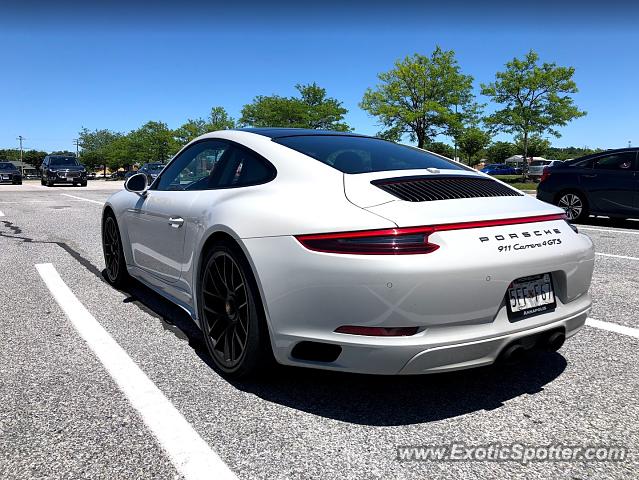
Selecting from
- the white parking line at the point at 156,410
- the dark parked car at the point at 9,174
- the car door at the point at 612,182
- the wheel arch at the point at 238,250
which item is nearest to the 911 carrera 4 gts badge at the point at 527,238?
the wheel arch at the point at 238,250

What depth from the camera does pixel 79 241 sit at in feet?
27.0

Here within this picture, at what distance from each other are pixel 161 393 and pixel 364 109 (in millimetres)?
46743

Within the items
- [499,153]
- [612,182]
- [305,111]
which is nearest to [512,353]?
[612,182]

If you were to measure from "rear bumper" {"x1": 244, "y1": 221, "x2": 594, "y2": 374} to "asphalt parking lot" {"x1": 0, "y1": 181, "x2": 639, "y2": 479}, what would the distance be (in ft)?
1.02

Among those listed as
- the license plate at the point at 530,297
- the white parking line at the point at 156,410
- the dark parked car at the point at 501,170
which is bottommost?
the white parking line at the point at 156,410

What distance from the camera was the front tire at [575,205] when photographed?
1055 cm

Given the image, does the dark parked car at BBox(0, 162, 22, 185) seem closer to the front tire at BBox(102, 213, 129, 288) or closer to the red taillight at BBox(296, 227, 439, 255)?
the front tire at BBox(102, 213, 129, 288)

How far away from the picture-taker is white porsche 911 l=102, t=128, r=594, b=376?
2295 mm

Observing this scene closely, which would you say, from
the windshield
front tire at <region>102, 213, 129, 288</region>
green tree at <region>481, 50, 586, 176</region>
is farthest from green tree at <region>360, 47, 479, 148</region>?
front tire at <region>102, 213, 129, 288</region>

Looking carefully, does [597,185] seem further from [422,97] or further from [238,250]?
[422,97]

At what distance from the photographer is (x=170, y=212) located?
3617 millimetres

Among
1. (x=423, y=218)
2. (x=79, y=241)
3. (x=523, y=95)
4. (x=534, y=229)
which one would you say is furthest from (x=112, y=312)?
(x=523, y=95)

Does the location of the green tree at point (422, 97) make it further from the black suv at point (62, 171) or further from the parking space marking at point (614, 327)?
the parking space marking at point (614, 327)

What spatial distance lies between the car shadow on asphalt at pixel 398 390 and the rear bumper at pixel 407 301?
1.02 feet
